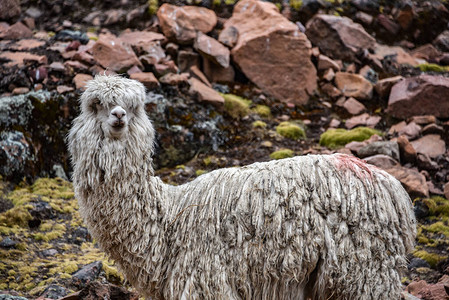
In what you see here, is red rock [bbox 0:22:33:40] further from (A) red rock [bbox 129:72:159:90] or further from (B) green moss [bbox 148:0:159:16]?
(A) red rock [bbox 129:72:159:90]

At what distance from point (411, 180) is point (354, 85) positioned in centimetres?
412

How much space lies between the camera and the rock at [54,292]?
210 inches

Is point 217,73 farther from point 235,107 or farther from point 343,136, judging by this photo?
point 343,136

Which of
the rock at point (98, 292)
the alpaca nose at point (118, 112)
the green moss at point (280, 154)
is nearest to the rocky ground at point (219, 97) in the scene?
the rock at point (98, 292)

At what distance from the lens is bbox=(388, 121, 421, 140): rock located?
9.50 m

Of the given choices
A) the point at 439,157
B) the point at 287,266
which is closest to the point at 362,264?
the point at 287,266

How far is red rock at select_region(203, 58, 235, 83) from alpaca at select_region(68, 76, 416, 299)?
22.9ft

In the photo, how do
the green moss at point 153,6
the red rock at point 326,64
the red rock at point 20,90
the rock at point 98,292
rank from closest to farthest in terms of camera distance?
the rock at point 98,292, the red rock at point 20,90, the red rock at point 326,64, the green moss at point 153,6

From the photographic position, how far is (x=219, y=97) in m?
10.1

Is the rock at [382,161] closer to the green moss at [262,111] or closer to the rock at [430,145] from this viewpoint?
the rock at [430,145]

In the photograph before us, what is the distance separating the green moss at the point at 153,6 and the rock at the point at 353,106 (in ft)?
18.6

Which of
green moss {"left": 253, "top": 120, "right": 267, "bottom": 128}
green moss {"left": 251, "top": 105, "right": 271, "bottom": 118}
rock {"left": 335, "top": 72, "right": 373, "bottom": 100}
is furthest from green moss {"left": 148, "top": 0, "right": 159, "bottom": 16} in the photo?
rock {"left": 335, "top": 72, "right": 373, "bottom": 100}

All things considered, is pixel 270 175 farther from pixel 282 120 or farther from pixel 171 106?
pixel 282 120

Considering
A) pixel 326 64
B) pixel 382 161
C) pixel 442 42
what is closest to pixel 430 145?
pixel 382 161
